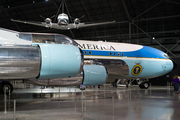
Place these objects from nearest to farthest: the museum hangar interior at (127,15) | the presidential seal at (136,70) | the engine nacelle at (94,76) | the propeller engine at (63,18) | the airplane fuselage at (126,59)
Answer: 1. the engine nacelle at (94,76)
2. the airplane fuselage at (126,59)
3. the presidential seal at (136,70)
4. the propeller engine at (63,18)
5. the museum hangar interior at (127,15)

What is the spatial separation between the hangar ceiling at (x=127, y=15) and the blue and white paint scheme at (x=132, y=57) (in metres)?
13.3

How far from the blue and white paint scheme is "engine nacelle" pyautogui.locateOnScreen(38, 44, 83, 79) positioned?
820 cm

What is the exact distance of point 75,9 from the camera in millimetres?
34125

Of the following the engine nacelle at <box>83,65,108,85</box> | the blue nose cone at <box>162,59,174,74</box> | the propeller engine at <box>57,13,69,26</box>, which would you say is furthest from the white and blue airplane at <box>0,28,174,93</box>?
the propeller engine at <box>57,13,69,26</box>

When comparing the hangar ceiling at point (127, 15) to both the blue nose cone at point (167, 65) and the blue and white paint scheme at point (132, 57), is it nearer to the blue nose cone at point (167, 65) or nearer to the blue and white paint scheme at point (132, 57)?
the blue nose cone at point (167, 65)

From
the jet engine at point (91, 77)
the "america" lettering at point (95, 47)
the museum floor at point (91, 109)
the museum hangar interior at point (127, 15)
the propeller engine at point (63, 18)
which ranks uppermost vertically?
the museum hangar interior at point (127, 15)

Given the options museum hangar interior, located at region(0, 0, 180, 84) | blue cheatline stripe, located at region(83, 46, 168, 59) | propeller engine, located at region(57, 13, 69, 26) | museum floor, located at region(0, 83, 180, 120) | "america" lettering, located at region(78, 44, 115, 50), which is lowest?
museum floor, located at region(0, 83, 180, 120)

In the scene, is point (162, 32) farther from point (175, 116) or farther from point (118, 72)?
point (175, 116)

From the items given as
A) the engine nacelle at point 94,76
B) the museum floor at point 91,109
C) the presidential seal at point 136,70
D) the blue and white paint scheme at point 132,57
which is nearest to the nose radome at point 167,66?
the blue and white paint scheme at point 132,57

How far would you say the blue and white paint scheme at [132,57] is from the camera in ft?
57.1

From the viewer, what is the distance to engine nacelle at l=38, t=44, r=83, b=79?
27.1 feet

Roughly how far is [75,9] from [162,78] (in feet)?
61.4

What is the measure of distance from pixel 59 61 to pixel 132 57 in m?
11.4

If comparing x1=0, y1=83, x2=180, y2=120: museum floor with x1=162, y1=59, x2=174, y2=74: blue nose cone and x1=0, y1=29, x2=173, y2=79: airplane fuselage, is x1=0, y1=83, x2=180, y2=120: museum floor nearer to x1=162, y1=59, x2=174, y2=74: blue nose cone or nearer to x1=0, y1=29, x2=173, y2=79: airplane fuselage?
x1=0, y1=29, x2=173, y2=79: airplane fuselage
